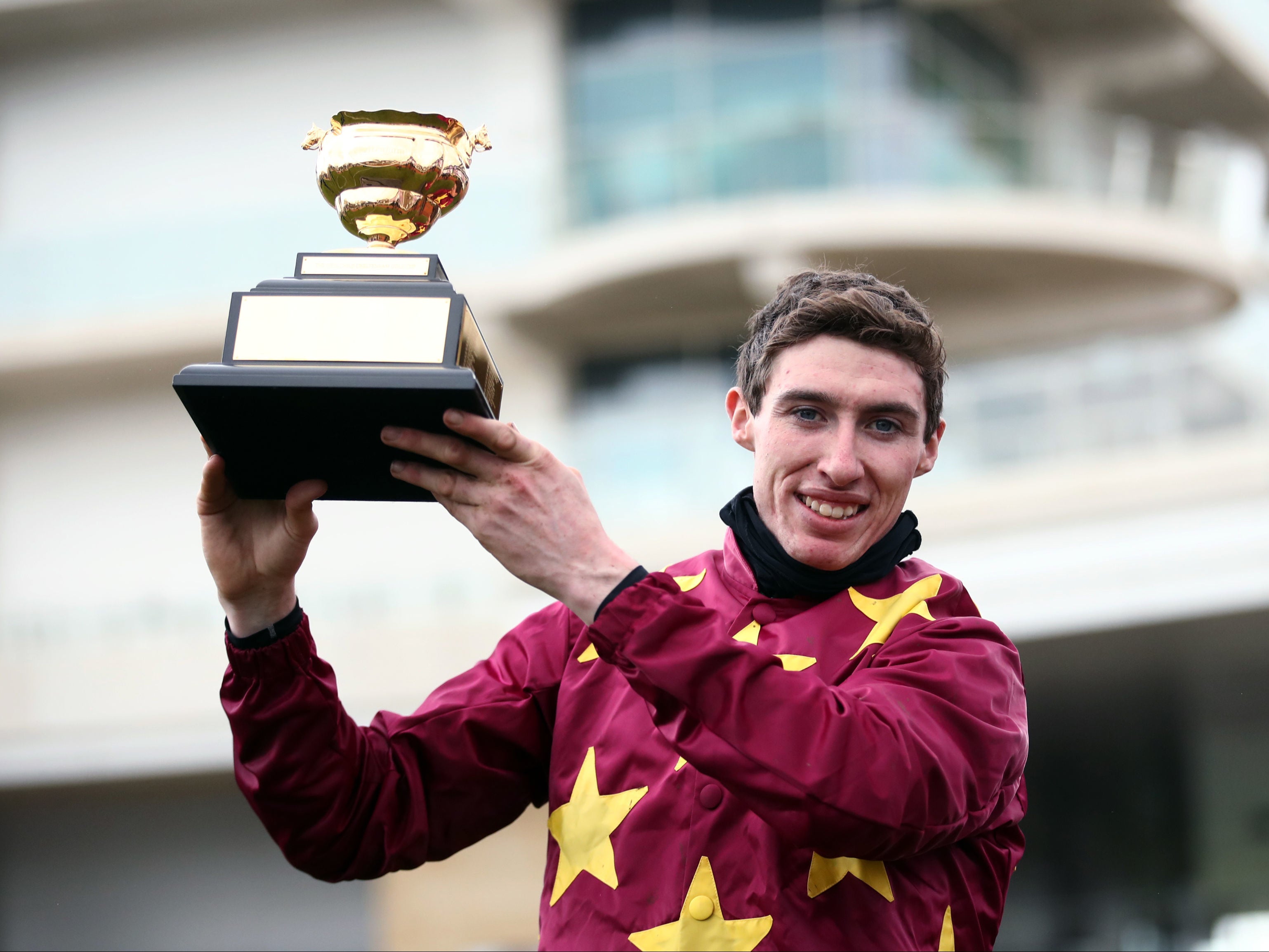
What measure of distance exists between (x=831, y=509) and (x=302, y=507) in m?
0.73

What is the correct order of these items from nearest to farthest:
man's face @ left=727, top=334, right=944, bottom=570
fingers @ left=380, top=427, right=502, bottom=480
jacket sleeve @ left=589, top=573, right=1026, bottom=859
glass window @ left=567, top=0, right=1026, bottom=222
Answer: jacket sleeve @ left=589, top=573, right=1026, bottom=859 → fingers @ left=380, top=427, right=502, bottom=480 → man's face @ left=727, top=334, right=944, bottom=570 → glass window @ left=567, top=0, right=1026, bottom=222

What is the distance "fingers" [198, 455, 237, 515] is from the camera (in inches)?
77.5

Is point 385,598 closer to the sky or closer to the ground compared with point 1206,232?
closer to the ground

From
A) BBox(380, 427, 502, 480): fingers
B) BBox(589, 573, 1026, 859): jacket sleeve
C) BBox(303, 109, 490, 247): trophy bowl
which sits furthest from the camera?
BBox(303, 109, 490, 247): trophy bowl

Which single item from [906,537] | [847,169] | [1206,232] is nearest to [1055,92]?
[1206,232]

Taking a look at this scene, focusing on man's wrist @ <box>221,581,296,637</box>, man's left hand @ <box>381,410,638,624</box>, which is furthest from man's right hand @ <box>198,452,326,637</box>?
man's left hand @ <box>381,410,638,624</box>

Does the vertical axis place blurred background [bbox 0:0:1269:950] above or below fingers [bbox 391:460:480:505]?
below

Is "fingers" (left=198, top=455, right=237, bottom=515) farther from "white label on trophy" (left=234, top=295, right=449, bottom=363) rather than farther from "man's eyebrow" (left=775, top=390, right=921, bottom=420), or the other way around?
"man's eyebrow" (left=775, top=390, right=921, bottom=420)

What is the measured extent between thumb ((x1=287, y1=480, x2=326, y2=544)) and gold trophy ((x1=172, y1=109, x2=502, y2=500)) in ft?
Answer: 0.05

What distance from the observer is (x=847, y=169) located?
12.6 m

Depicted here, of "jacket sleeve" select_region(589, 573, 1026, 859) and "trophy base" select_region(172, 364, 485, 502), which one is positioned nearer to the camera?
"jacket sleeve" select_region(589, 573, 1026, 859)

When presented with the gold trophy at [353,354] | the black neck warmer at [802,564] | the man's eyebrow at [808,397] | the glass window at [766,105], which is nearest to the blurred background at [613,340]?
the glass window at [766,105]

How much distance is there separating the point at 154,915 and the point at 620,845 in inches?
471

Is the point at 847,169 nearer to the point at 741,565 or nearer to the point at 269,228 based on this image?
the point at 269,228
